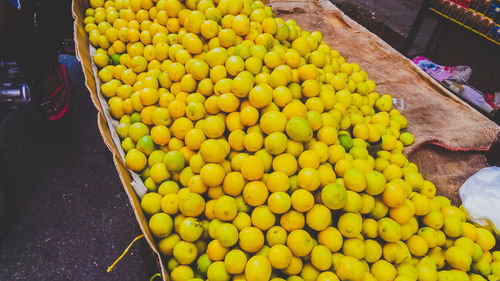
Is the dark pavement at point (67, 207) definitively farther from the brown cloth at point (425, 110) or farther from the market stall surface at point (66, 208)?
the brown cloth at point (425, 110)

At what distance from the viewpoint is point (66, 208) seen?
2752 mm

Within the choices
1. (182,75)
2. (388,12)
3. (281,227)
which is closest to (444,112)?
(281,227)

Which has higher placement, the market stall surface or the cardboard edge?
the cardboard edge

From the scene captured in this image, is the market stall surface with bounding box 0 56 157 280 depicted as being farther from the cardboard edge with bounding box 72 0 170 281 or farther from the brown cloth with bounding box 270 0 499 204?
the brown cloth with bounding box 270 0 499 204

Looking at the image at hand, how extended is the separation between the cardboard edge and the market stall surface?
0.63 meters

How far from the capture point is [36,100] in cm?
275

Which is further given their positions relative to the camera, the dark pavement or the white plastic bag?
the dark pavement

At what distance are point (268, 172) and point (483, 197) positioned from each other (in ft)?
4.62

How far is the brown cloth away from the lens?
238cm

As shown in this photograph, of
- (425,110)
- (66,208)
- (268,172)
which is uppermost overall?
(268,172)

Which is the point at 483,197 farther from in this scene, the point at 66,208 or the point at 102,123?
the point at 66,208

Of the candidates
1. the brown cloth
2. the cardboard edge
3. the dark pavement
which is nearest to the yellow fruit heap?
the cardboard edge

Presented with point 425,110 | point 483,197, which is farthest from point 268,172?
point 425,110

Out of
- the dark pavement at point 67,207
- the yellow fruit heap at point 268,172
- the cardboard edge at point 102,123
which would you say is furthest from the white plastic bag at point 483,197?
the dark pavement at point 67,207
